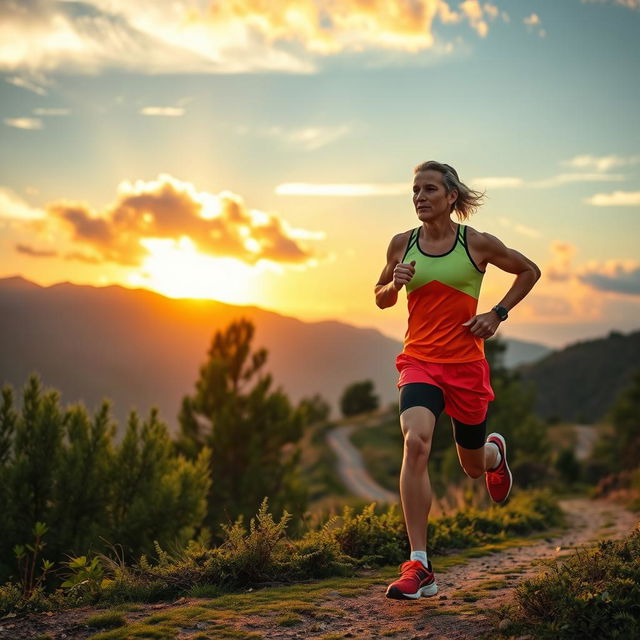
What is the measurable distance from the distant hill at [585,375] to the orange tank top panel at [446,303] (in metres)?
102

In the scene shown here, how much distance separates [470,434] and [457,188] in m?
1.92

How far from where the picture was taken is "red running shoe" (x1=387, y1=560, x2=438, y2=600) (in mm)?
4480

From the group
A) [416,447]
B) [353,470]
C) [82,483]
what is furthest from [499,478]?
[353,470]

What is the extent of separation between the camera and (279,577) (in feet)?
17.5

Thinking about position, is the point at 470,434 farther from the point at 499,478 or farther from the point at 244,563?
the point at 244,563

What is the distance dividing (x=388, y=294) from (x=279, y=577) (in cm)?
233

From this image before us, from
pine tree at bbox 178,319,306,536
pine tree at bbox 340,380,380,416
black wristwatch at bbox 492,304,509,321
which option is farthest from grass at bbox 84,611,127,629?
pine tree at bbox 340,380,380,416

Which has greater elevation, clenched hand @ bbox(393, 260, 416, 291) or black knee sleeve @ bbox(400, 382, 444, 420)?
clenched hand @ bbox(393, 260, 416, 291)

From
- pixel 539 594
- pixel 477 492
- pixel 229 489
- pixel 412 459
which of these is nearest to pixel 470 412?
pixel 412 459

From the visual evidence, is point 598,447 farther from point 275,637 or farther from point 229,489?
point 275,637

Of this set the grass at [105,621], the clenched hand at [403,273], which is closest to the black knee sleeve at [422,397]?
the clenched hand at [403,273]

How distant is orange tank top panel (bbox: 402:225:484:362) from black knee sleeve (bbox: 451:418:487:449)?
60 centimetres

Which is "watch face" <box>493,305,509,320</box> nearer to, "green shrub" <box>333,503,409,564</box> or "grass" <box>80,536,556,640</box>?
"grass" <box>80,536,556,640</box>

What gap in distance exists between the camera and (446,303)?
5102mm
